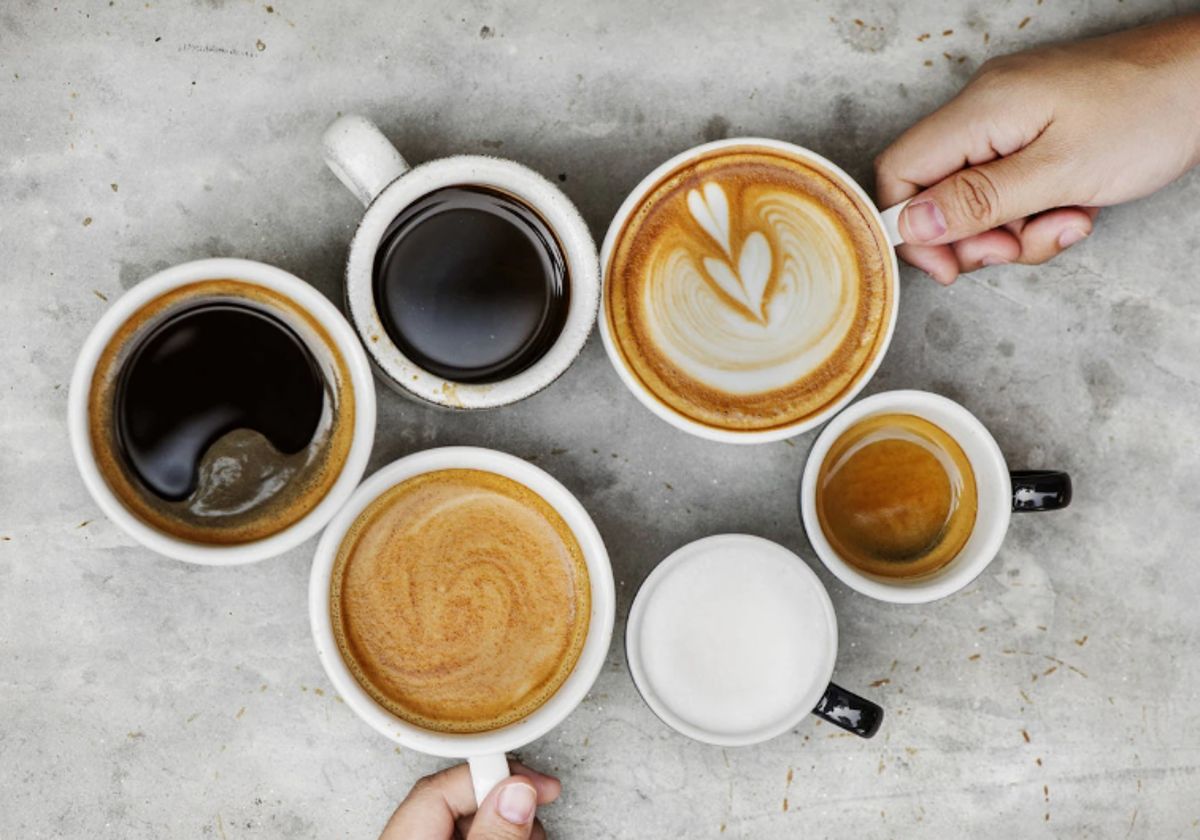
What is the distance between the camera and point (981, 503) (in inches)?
52.1

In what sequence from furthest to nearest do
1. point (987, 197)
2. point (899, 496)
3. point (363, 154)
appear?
point (899, 496) < point (987, 197) < point (363, 154)

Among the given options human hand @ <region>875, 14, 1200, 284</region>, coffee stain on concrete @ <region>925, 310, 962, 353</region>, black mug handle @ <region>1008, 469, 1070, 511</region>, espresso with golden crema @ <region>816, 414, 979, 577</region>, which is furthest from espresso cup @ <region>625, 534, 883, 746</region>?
human hand @ <region>875, 14, 1200, 284</region>

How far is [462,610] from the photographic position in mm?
1299

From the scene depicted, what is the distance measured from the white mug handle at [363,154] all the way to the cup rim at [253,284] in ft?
0.53

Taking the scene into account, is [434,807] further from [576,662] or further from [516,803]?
[576,662]

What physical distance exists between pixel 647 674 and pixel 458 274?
2.16 ft

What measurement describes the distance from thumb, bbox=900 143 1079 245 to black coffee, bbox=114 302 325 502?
34.9 inches

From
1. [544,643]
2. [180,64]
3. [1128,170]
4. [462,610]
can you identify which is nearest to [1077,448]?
[1128,170]

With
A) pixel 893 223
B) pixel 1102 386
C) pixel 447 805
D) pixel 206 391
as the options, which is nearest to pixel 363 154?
pixel 206 391

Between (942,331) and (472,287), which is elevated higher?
(472,287)

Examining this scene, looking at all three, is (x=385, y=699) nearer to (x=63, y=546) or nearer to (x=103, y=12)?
(x=63, y=546)

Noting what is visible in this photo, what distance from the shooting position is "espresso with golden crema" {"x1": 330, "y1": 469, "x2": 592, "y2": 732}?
127 centimetres

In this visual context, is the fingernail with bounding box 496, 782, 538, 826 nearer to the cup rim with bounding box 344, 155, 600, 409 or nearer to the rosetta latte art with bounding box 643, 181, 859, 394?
the cup rim with bounding box 344, 155, 600, 409

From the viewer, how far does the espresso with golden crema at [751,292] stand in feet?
4.17
